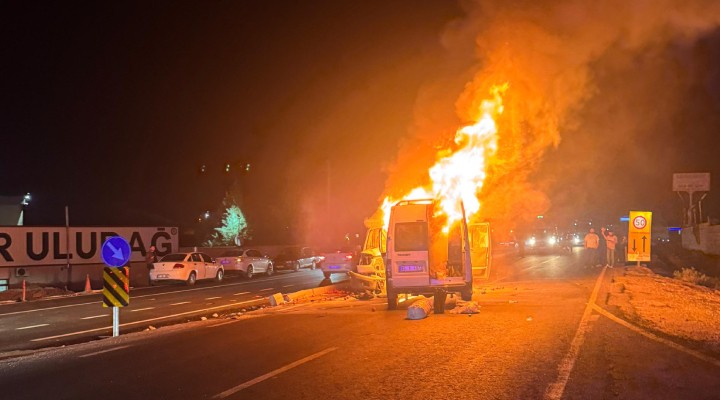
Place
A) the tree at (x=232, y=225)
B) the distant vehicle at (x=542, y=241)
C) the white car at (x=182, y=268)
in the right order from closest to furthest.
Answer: the white car at (x=182, y=268) < the tree at (x=232, y=225) < the distant vehicle at (x=542, y=241)

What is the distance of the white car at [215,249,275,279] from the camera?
31.8 metres

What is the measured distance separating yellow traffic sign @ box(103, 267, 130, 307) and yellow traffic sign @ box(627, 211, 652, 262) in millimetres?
19884

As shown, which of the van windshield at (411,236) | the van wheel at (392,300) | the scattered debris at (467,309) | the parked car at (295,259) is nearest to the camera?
the scattered debris at (467,309)

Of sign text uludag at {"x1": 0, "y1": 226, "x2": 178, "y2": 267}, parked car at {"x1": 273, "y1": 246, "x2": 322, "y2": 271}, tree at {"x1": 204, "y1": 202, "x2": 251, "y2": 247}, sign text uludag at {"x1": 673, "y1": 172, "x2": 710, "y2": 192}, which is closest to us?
sign text uludag at {"x1": 0, "y1": 226, "x2": 178, "y2": 267}

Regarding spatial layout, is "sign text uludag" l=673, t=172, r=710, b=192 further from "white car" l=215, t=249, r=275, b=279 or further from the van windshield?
the van windshield

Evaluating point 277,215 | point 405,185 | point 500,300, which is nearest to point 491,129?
point 405,185

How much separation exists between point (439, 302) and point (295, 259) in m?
24.8

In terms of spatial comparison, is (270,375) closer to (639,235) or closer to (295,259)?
(639,235)

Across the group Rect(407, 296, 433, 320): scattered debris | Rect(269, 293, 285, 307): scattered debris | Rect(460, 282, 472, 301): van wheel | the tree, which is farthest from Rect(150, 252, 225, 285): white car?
the tree

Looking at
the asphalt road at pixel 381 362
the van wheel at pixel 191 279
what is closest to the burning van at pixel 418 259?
the asphalt road at pixel 381 362

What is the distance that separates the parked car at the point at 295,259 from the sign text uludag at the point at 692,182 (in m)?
29.6

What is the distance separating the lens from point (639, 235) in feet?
87.1

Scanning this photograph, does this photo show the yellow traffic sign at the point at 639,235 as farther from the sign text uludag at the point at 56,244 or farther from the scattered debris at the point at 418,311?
the sign text uludag at the point at 56,244

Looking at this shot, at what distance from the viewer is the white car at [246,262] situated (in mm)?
31797
